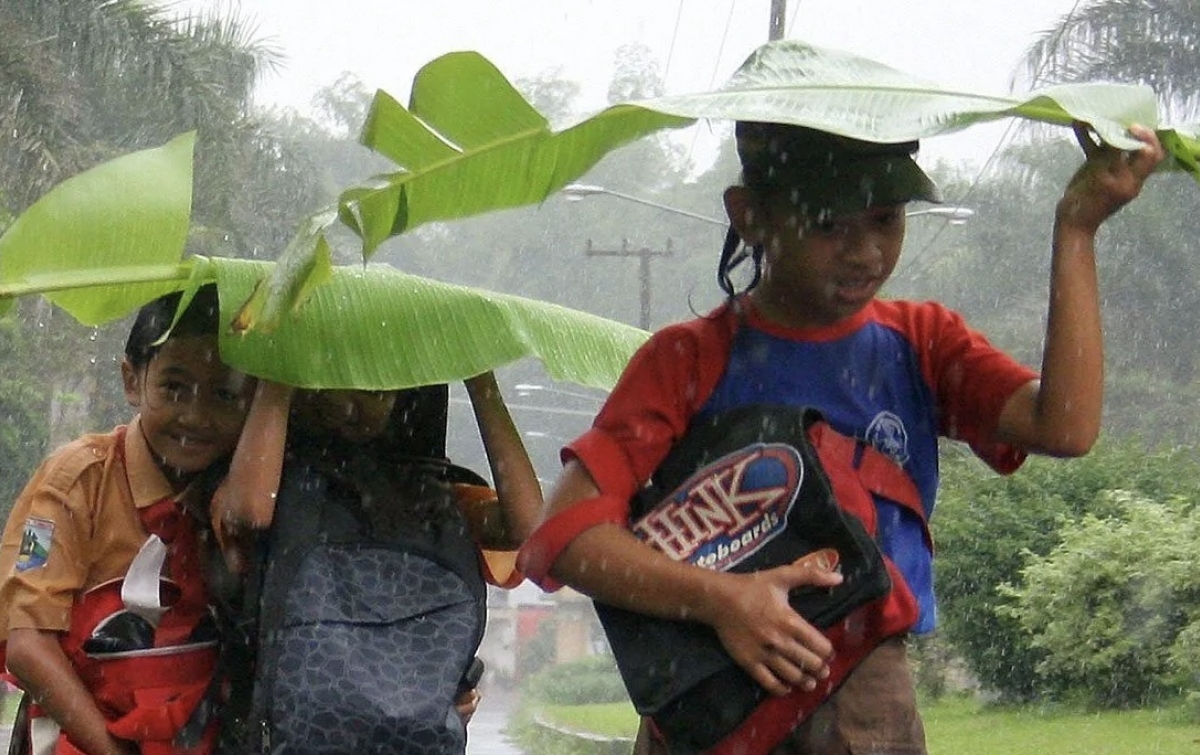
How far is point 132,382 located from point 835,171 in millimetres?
1474

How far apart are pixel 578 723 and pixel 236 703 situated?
11.1m

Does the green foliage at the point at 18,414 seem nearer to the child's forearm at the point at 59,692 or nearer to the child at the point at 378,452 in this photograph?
the child's forearm at the point at 59,692

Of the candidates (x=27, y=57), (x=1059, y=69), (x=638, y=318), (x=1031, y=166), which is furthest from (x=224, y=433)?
(x=27, y=57)

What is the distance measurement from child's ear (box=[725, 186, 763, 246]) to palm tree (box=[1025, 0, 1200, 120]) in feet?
18.1

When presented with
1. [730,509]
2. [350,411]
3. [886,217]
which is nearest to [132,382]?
[350,411]

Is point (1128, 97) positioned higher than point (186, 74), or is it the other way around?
point (1128, 97)

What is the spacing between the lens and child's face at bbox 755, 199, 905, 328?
217 centimetres

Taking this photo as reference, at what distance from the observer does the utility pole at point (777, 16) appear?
4.54 m

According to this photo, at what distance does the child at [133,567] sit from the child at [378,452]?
0.51 feet

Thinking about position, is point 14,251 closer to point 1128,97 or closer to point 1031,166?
point 1128,97

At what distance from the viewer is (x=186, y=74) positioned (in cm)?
1206

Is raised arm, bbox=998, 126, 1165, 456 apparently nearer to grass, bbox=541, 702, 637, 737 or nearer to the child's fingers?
the child's fingers

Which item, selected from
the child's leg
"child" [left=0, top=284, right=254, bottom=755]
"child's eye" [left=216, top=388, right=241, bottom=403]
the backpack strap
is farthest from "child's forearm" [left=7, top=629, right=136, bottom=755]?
the backpack strap

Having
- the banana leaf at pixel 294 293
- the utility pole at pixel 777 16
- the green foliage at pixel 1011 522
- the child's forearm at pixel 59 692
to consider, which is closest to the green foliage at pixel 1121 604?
the green foliage at pixel 1011 522
